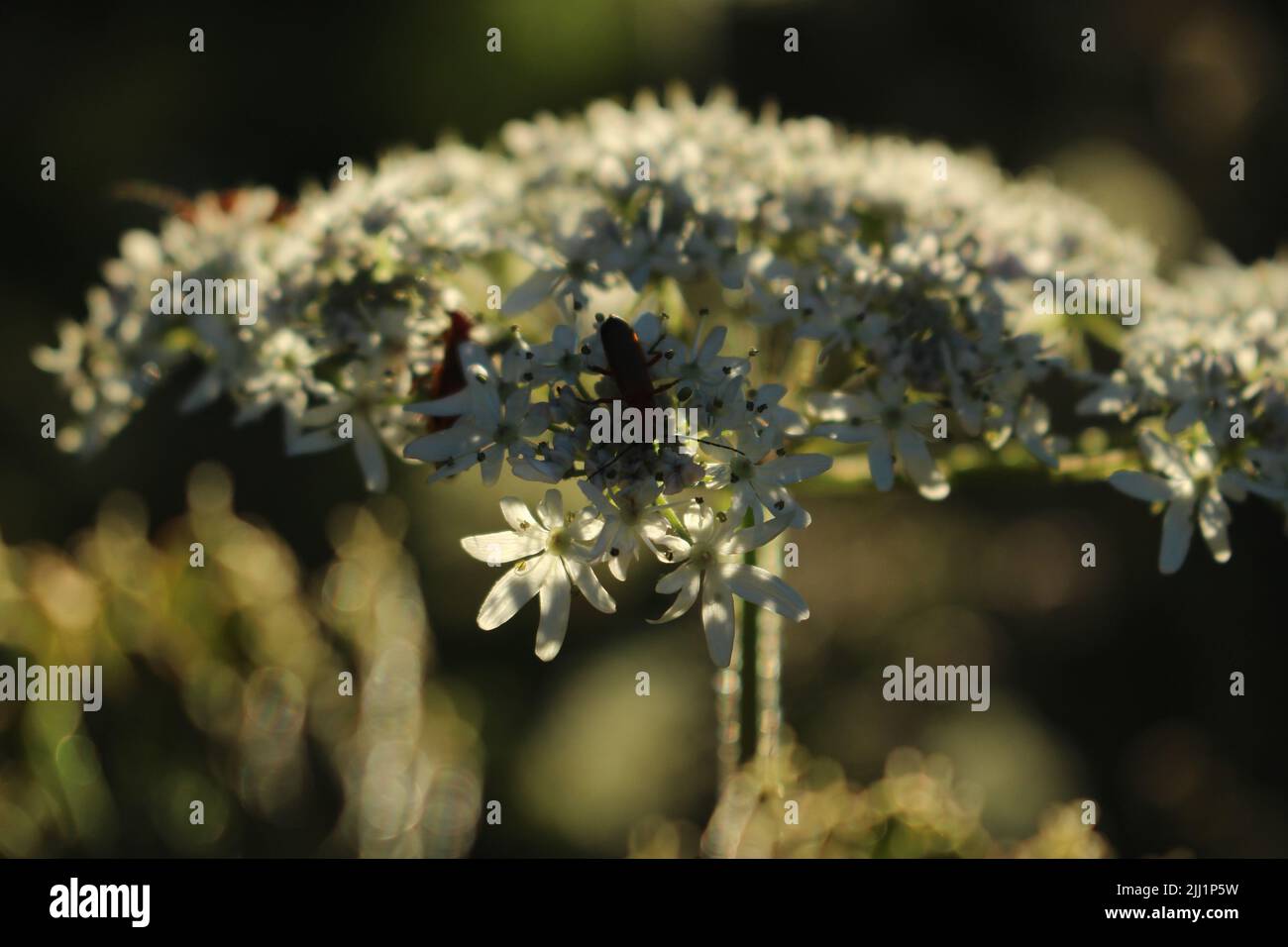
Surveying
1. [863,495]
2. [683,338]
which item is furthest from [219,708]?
[863,495]

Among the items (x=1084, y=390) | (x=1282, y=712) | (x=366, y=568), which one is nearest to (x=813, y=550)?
(x=1084, y=390)

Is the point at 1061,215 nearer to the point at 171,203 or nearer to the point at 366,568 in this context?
the point at 366,568

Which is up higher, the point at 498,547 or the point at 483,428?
the point at 483,428

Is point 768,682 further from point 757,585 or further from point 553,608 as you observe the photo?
point 553,608

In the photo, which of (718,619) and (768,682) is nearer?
(718,619)

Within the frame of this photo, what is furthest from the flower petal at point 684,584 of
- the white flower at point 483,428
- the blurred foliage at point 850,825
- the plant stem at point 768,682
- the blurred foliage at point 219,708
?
the blurred foliage at point 219,708

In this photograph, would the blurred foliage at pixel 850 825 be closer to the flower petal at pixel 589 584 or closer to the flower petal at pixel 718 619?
the flower petal at pixel 718 619
